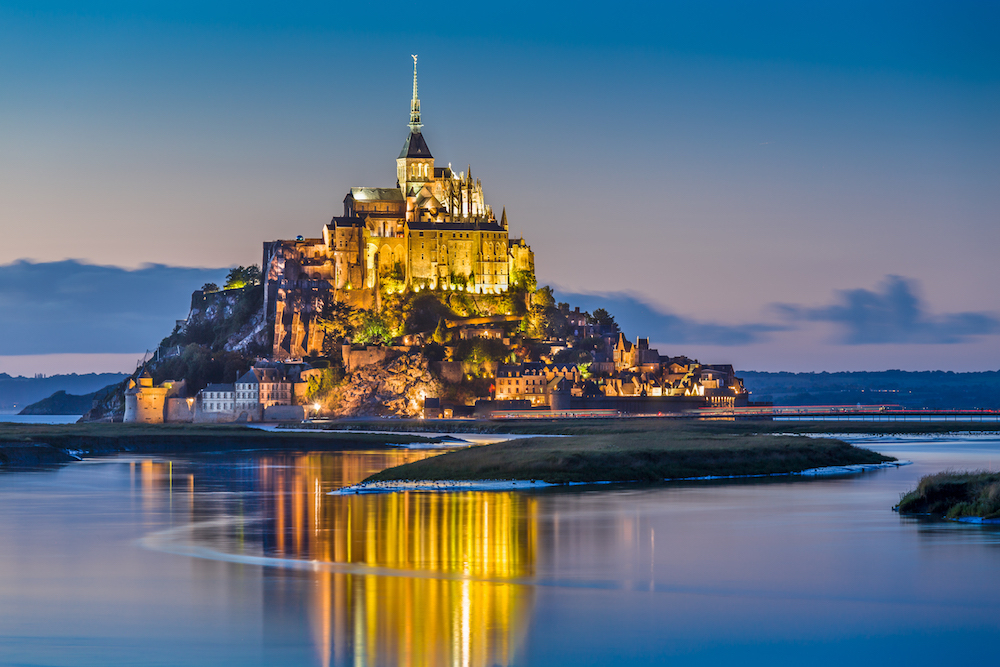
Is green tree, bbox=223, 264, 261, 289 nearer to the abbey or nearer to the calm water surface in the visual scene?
the abbey

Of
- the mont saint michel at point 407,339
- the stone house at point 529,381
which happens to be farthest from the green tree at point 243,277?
the stone house at point 529,381

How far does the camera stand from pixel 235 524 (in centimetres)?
3528

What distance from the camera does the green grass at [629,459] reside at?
4744 cm

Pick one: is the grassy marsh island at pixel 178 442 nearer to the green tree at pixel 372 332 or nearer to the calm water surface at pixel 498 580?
the calm water surface at pixel 498 580

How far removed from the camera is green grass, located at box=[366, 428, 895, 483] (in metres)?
47.4

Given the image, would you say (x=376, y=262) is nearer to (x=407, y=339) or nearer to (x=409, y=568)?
(x=407, y=339)

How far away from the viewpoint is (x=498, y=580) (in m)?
24.2

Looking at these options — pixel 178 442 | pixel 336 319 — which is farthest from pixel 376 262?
pixel 178 442

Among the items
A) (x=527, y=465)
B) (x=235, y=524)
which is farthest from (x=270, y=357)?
(x=235, y=524)

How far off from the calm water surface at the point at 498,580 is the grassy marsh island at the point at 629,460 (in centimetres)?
441

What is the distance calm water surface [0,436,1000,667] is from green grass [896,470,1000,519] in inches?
50.9

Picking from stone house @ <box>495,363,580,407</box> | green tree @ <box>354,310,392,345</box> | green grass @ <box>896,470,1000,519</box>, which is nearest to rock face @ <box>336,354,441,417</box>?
stone house @ <box>495,363,580,407</box>

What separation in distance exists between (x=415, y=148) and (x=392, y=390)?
46.8 meters

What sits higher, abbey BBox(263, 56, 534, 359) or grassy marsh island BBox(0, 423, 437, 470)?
abbey BBox(263, 56, 534, 359)
